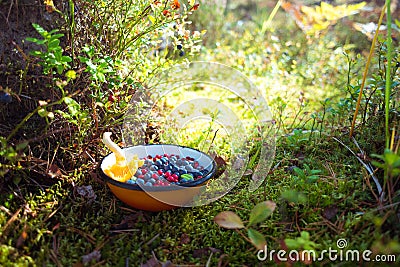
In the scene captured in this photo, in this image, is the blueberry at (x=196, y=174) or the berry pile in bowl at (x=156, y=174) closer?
the berry pile in bowl at (x=156, y=174)

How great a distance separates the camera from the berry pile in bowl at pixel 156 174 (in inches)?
57.2

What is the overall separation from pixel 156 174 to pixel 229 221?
40cm

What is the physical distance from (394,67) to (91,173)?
4.91 feet

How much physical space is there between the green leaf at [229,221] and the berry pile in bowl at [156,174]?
0.17m

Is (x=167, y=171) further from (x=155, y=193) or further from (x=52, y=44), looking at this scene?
(x=52, y=44)


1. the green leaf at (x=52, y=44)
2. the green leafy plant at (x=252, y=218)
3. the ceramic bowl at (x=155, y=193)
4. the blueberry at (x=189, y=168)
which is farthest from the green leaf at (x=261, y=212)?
the green leaf at (x=52, y=44)

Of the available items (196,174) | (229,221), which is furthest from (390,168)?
(196,174)

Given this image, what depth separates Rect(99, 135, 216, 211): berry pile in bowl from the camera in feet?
4.77

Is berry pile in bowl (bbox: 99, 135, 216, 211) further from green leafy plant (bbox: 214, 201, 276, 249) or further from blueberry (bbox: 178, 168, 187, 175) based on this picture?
green leafy plant (bbox: 214, 201, 276, 249)

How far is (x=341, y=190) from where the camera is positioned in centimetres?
155

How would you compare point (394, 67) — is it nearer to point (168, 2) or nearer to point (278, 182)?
point (278, 182)

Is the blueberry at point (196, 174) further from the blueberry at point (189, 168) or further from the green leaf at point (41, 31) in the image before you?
the green leaf at point (41, 31)

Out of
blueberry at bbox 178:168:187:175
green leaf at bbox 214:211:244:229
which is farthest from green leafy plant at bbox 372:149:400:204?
blueberry at bbox 178:168:187:175

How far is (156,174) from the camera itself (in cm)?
161
